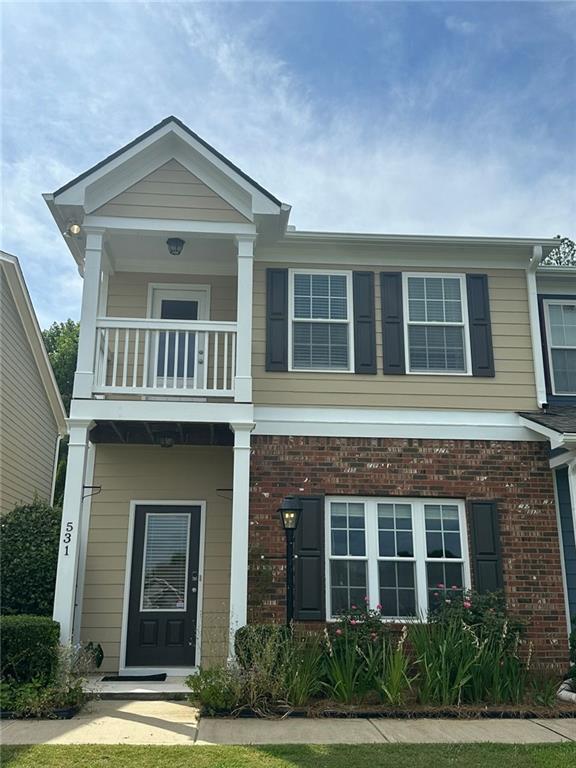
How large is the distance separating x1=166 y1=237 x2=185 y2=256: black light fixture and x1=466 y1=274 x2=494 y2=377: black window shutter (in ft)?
13.9

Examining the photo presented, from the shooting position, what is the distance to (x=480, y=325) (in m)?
9.66

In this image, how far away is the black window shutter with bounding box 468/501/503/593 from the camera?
8.55 metres

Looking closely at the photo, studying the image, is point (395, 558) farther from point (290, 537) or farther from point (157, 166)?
point (157, 166)

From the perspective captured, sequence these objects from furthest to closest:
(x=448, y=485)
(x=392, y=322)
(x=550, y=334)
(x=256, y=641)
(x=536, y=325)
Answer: (x=550, y=334) → (x=536, y=325) → (x=392, y=322) → (x=448, y=485) → (x=256, y=641)

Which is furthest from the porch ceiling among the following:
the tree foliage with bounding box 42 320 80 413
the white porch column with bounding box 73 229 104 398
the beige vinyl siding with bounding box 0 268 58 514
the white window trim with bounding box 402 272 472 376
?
the tree foliage with bounding box 42 320 80 413

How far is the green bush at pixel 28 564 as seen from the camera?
8273 mm

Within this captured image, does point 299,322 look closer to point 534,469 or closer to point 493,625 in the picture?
point 534,469

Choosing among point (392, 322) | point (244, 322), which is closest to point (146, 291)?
point (244, 322)

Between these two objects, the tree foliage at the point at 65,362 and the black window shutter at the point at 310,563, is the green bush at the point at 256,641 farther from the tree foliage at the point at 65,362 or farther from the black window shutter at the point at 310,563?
the tree foliage at the point at 65,362

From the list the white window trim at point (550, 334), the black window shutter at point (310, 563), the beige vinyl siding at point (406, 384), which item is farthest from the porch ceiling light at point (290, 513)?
the white window trim at point (550, 334)

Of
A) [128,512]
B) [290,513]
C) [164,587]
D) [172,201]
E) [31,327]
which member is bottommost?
[164,587]

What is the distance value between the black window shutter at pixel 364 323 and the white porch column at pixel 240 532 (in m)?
2.04

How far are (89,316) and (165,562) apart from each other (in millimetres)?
3630

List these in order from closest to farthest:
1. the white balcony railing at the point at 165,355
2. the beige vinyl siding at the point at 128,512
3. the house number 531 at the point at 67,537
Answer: the house number 531 at the point at 67,537, the white balcony railing at the point at 165,355, the beige vinyl siding at the point at 128,512
